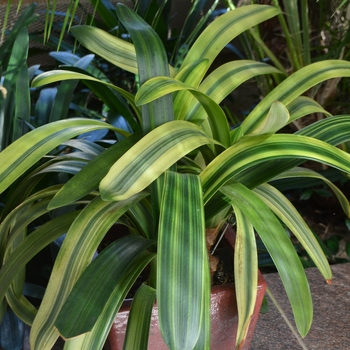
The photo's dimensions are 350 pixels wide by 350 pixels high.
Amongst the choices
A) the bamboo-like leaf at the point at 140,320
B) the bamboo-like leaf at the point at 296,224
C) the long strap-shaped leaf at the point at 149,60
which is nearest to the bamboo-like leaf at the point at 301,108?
the bamboo-like leaf at the point at 296,224

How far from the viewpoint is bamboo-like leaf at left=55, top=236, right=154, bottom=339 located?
50 centimetres

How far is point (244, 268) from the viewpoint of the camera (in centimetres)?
60

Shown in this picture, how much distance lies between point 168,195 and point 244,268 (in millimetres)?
160

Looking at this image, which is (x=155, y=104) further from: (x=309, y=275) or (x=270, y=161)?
(x=309, y=275)

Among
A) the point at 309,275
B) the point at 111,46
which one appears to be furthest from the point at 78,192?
the point at 309,275

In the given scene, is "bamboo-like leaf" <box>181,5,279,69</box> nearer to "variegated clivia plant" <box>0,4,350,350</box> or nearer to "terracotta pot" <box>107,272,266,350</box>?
"variegated clivia plant" <box>0,4,350,350</box>

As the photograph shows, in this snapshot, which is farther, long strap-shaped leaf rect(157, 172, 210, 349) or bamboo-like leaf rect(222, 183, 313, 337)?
bamboo-like leaf rect(222, 183, 313, 337)

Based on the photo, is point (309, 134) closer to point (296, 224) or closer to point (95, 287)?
point (296, 224)

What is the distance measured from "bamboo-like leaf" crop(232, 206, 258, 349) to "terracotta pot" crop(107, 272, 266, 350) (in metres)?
0.06

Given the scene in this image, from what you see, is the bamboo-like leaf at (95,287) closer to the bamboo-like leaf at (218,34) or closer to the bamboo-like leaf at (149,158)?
the bamboo-like leaf at (149,158)

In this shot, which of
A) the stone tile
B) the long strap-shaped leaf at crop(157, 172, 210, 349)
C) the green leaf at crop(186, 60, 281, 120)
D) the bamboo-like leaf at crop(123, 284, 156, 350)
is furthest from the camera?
the stone tile

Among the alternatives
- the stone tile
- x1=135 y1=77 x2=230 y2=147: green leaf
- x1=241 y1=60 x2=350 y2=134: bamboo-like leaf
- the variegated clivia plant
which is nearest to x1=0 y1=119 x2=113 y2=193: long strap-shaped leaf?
the variegated clivia plant

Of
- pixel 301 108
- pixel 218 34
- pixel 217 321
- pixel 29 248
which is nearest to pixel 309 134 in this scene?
pixel 301 108

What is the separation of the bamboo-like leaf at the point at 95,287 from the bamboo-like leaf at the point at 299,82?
0.23m
